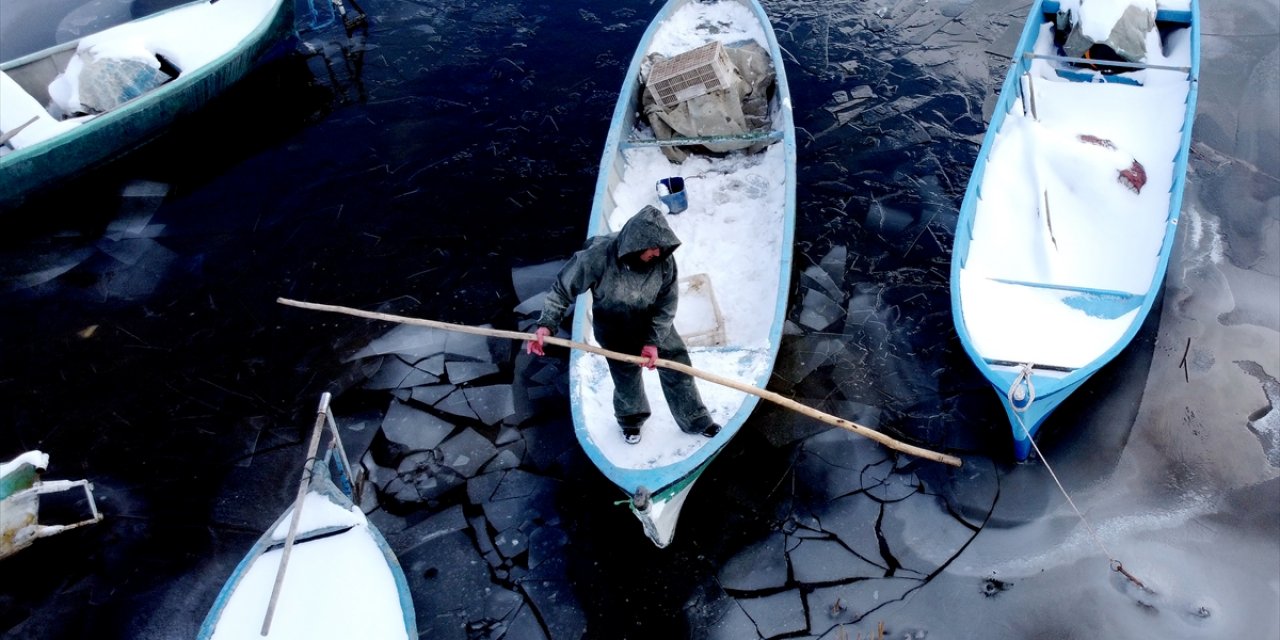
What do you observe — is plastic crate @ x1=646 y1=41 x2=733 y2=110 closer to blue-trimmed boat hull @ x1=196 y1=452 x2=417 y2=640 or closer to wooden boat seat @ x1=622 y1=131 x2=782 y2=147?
wooden boat seat @ x1=622 y1=131 x2=782 y2=147

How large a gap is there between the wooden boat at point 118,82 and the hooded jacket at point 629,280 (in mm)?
7208

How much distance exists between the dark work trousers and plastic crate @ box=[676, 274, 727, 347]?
84 centimetres

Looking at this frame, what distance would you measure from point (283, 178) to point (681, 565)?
269 inches

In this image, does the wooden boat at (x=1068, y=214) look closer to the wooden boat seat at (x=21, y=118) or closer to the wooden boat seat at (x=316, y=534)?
the wooden boat seat at (x=316, y=534)

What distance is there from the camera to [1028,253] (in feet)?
21.5

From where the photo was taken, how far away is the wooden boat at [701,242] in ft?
17.8

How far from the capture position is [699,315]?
6.70 meters

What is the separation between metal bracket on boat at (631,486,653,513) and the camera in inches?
190

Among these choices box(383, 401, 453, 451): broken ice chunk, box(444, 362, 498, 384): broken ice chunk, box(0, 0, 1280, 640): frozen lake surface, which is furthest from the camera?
box(444, 362, 498, 384): broken ice chunk

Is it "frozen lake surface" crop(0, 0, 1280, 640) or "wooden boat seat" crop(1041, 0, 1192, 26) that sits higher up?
"wooden boat seat" crop(1041, 0, 1192, 26)

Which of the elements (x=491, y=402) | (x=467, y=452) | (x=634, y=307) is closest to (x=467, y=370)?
(x=491, y=402)

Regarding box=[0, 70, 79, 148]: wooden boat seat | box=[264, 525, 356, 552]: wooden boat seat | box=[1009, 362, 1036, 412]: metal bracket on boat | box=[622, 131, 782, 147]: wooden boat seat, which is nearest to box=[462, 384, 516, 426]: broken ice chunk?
box=[264, 525, 356, 552]: wooden boat seat

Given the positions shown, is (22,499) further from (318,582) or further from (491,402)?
(491,402)

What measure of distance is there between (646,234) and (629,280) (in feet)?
1.28
